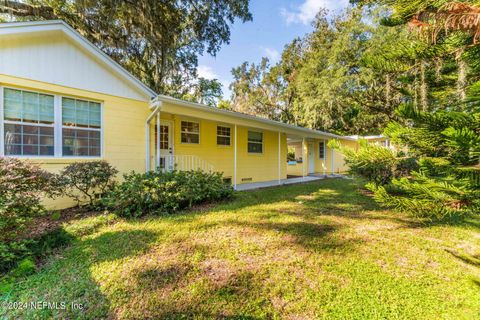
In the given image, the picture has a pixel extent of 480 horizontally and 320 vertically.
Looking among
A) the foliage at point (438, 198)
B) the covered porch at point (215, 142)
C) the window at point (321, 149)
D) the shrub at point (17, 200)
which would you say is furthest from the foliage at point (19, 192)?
the window at point (321, 149)

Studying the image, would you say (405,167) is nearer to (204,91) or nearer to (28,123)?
(28,123)

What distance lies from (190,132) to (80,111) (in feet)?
11.8

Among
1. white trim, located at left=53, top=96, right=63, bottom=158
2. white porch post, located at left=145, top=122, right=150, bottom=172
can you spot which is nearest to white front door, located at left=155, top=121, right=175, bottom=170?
white porch post, located at left=145, top=122, right=150, bottom=172

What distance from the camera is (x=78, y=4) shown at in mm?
8109

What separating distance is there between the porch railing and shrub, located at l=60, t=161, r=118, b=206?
1.92 m

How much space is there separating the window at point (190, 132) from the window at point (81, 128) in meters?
2.84

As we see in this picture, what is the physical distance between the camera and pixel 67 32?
5.77m

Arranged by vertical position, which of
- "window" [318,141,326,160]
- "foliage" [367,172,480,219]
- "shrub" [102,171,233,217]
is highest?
"window" [318,141,326,160]

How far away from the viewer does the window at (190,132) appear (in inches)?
335

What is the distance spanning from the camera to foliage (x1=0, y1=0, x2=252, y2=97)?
347 inches

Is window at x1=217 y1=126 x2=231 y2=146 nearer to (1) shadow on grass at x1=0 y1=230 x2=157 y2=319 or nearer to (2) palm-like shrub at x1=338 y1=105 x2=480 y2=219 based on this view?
(1) shadow on grass at x1=0 y1=230 x2=157 y2=319

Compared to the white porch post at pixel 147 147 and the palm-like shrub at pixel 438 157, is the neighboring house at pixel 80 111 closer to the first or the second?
the white porch post at pixel 147 147

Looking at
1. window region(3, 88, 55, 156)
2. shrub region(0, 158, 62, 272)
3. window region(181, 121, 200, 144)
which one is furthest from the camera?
window region(181, 121, 200, 144)

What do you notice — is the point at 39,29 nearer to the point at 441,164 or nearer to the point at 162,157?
the point at 162,157
